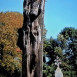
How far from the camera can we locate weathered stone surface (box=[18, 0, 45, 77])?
6.48m

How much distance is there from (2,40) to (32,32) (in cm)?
2753

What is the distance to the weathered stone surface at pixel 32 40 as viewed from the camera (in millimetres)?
6484

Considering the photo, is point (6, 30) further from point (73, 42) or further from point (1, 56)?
point (73, 42)

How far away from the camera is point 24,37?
6.61 m

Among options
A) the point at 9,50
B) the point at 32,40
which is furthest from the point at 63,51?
the point at 32,40

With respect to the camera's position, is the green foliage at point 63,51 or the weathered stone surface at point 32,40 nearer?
the weathered stone surface at point 32,40

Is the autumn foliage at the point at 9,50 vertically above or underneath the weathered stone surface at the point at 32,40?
above

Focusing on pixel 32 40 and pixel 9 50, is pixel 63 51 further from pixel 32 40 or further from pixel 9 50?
pixel 32 40

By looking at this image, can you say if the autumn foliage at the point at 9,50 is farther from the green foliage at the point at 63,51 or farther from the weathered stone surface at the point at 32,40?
the weathered stone surface at the point at 32,40

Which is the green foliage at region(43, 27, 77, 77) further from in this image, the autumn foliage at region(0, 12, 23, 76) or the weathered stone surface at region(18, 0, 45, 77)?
the weathered stone surface at region(18, 0, 45, 77)

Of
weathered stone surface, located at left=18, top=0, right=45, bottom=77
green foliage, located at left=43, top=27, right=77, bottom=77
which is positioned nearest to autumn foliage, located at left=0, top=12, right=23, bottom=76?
green foliage, located at left=43, top=27, right=77, bottom=77

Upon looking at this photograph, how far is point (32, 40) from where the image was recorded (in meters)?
6.54

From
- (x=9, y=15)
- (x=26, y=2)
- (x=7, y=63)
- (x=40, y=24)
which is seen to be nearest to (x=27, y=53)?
(x=40, y=24)

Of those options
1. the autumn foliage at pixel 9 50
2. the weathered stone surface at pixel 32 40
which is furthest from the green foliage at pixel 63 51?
the weathered stone surface at pixel 32 40
